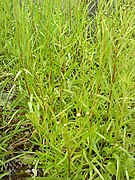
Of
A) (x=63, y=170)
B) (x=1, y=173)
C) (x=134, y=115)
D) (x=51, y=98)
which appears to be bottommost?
(x=1, y=173)

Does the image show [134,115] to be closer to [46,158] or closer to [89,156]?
[89,156]

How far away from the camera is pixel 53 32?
2.06m

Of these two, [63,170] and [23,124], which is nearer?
[63,170]

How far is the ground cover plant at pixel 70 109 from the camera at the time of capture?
1.51 metres

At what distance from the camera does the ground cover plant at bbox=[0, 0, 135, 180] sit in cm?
151

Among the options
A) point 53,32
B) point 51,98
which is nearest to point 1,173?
point 51,98

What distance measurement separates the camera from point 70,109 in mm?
1723

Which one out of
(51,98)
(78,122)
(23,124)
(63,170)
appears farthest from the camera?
(23,124)

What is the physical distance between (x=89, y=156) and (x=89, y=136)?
0.11 metres

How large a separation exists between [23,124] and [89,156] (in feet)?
1.50

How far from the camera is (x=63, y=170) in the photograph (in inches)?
62.2

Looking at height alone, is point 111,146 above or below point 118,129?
below

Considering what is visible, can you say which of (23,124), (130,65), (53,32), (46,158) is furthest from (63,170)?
(53,32)

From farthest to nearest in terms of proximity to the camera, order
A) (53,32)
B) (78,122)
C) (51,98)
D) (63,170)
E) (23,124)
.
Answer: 1. (53,32)
2. (23,124)
3. (51,98)
4. (63,170)
5. (78,122)
